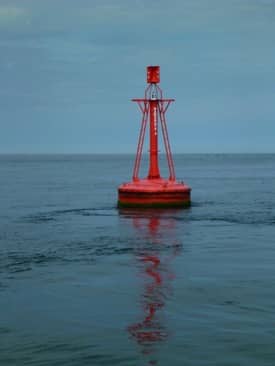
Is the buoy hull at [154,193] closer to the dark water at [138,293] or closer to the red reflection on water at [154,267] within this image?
the red reflection on water at [154,267]

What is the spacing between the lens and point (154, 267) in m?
21.2

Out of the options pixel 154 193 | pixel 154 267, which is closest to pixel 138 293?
pixel 154 267

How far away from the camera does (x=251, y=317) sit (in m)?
15.2

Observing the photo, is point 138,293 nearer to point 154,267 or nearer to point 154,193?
point 154,267

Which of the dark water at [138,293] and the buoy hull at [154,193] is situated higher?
the buoy hull at [154,193]

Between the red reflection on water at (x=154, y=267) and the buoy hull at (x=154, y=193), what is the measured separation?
0.68 metres

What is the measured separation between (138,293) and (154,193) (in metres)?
19.2

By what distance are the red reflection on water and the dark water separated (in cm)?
3

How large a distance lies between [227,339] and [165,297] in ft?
12.0

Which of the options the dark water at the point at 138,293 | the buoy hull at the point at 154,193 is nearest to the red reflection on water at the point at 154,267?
the dark water at the point at 138,293

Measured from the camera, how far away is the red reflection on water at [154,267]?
14117mm

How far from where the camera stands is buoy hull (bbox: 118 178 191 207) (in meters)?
36.8

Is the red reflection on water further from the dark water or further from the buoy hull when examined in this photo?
the buoy hull

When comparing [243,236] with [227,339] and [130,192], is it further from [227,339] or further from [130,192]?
[227,339]
